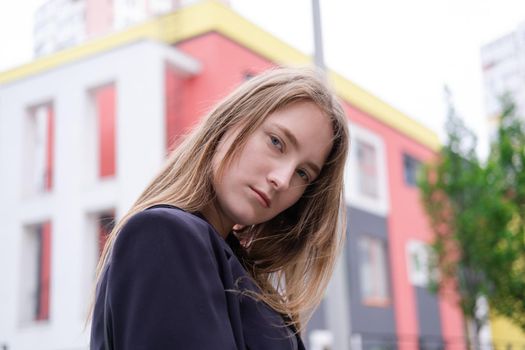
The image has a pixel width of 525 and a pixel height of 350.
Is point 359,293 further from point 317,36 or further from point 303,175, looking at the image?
point 303,175

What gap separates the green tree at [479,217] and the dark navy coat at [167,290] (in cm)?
1094

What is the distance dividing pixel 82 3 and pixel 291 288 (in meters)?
13.5

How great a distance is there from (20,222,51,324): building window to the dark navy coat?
12069 mm

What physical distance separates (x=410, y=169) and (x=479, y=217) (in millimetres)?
7032

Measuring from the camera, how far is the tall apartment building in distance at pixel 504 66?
Result: 15.0 m

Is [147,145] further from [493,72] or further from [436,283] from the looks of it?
[493,72]

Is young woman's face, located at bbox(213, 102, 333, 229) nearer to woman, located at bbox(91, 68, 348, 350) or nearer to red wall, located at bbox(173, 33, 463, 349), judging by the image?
woman, located at bbox(91, 68, 348, 350)

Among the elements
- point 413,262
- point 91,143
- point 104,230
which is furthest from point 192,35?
point 104,230

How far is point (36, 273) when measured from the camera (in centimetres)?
1262

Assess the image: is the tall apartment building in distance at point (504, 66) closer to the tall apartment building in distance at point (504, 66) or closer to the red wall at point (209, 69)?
the tall apartment building in distance at point (504, 66)

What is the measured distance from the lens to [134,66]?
11.8 metres

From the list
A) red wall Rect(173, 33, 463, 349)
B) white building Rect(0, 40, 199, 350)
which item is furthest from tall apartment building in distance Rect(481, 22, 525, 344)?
white building Rect(0, 40, 199, 350)

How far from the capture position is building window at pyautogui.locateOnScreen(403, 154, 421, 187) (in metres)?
18.1

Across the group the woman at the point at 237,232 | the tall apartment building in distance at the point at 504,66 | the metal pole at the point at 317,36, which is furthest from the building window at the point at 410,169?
the woman at the point at 237,232
